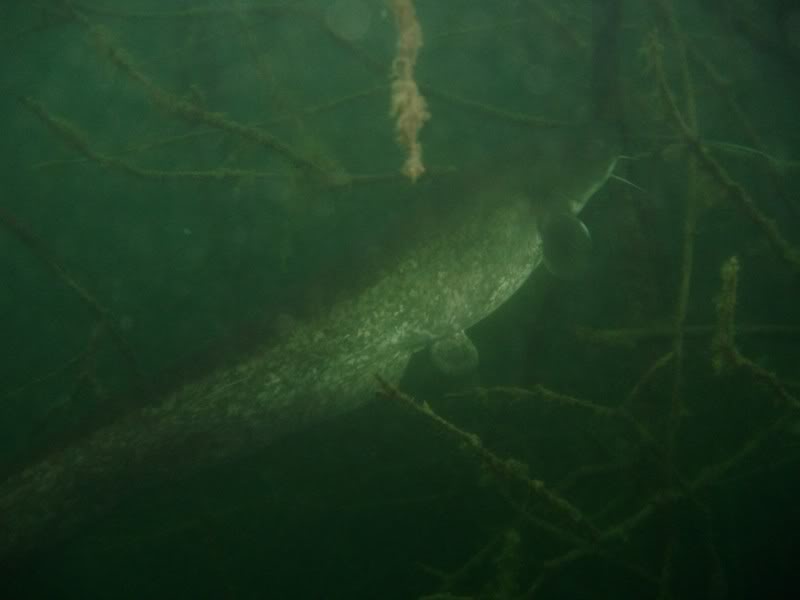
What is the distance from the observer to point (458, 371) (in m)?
4.08

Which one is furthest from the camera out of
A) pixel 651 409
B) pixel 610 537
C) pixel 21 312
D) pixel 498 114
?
pixel 21 312

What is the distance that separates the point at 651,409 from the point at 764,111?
5588 millimetres

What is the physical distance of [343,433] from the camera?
4637 millimetres

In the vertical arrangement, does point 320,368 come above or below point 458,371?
above

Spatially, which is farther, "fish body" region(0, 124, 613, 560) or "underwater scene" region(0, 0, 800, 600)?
"fish body" region(0, 124, 613, 560)

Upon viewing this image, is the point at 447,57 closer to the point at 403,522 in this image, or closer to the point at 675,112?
the point at 675,112

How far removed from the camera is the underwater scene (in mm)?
2898

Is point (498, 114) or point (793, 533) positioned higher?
point (498, 114)

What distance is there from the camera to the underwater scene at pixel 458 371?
2.90 metres

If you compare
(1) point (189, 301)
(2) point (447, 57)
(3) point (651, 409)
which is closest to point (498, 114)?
(3) point (651, 409)

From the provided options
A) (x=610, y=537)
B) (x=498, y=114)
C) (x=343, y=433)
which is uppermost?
(x=498, y=114)

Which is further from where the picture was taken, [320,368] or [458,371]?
[458,371]

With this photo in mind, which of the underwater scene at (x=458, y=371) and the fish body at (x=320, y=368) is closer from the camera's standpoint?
the underwater scene at (x=458, y=371)

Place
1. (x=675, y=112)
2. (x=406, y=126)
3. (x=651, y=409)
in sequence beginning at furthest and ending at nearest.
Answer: (x=651, y=409) → (x=675, y=112) → (x=406, y=126)
